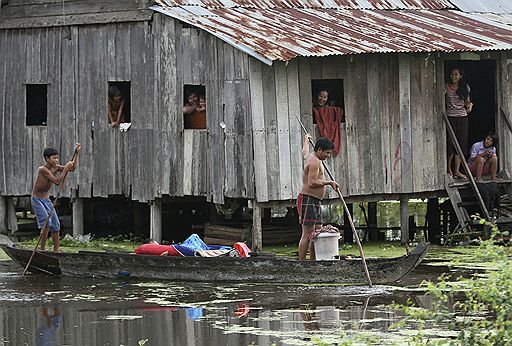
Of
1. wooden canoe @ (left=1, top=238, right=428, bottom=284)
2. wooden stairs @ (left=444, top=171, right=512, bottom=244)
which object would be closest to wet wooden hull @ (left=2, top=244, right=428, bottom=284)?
wooden canoe @ (left=1, top=238, right=428, bottom=284)

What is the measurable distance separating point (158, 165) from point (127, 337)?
26.6 feet

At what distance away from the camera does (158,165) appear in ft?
67.7

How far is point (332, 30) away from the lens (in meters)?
20.5

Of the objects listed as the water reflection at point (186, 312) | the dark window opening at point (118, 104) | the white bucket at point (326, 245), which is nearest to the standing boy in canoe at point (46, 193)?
the water reflection at point (186, 312)

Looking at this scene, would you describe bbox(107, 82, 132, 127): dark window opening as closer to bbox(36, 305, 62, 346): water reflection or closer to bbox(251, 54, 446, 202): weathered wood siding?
bbox(251, 54, 446, 202): weathered wood siding

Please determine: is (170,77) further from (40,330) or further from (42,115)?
(40,330)

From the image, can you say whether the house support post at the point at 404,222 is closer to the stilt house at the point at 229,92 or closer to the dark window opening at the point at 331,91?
the stilt house at the point at 229,92

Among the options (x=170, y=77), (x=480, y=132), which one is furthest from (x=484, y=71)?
(x=170, y=77)

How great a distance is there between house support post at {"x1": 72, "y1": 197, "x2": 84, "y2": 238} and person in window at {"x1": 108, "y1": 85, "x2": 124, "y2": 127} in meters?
1.61

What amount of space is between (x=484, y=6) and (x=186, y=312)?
1245cm

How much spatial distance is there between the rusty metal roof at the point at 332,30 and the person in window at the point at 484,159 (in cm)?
170

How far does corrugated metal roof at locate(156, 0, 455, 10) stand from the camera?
2067cm

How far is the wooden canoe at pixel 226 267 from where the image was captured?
16.0 metres

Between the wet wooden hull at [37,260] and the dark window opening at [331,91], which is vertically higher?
the dark window opening at [331,91]
